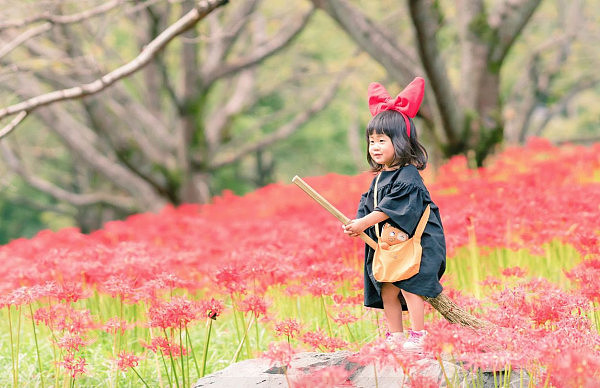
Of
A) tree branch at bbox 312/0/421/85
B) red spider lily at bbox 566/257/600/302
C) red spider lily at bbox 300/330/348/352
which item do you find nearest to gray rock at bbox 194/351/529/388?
red spider lily at bbox 300/330/348/352

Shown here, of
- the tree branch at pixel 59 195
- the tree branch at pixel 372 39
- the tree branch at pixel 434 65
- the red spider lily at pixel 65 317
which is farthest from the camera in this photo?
the tree branch at pixel 59 195

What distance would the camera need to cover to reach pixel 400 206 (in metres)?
3.16

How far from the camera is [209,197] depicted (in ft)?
41.7

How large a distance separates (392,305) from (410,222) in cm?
46

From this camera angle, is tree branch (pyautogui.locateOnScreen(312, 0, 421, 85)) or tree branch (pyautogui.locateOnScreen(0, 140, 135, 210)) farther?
tree branch (pyautogui.locateOnScreen(0, 140, 135, 210))

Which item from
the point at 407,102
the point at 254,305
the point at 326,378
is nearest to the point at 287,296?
the point at 254,305

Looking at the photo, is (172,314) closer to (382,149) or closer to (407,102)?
(382,149)

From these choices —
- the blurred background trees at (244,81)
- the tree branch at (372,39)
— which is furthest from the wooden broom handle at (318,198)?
the tree branch at (372,39)

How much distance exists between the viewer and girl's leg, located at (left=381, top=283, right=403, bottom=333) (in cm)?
329

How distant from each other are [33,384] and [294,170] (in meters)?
21.0

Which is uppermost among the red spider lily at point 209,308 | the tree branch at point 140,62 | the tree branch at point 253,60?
the tree branch at point 253,60

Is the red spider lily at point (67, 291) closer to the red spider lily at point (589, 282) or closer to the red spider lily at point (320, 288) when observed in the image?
the red spider lily at point (320, 288)

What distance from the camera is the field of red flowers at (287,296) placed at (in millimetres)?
2633

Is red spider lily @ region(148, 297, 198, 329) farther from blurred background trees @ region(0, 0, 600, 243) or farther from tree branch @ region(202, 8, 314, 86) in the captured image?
tree branch @ region(202, 8, 314, 86)
